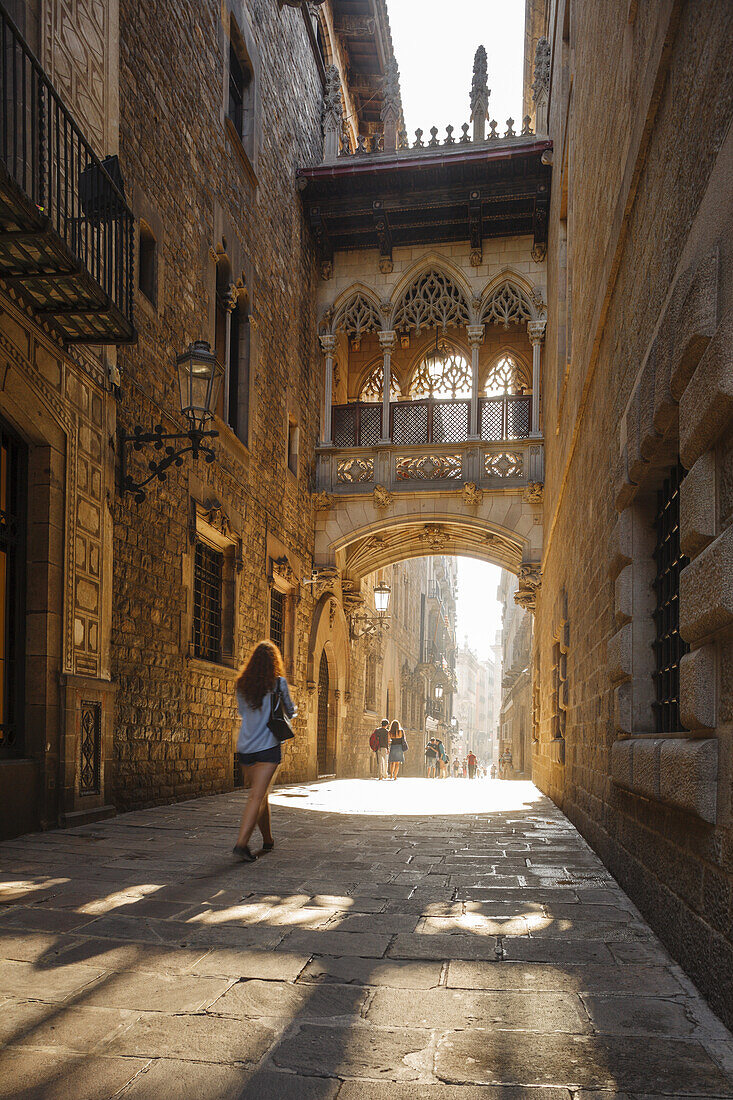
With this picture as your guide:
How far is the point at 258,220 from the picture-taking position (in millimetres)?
13789

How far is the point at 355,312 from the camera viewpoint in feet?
59.2

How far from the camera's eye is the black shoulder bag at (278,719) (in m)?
5.69

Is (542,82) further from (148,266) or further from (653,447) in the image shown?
(653,447)

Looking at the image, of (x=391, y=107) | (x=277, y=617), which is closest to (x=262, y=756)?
(x=277, y=617)

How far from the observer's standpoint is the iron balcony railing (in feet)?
56.2

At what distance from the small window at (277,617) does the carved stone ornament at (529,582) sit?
176 inches

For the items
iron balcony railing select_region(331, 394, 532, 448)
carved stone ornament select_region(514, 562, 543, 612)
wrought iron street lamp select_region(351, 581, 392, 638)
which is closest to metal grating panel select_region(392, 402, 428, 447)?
iron balcony railing select_region(331, 394, 532, 448)

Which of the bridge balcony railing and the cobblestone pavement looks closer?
the cobblestone pavement

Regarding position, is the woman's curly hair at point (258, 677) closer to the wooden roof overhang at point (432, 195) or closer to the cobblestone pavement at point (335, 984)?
the cobblestone pavement at point (335, 984)

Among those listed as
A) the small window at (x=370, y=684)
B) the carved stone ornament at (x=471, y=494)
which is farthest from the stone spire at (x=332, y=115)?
the small window at (x=370, y=684)

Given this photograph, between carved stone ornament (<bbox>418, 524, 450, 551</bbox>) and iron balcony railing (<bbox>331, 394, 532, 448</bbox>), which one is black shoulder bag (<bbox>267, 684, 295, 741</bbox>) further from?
carved stone ornament (<bbox>418, 524, 450, 551</bbox>)

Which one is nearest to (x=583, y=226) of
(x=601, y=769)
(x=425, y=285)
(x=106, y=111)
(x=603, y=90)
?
(x=603, y=90)

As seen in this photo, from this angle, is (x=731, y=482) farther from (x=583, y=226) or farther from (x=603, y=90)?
(x=583, y=226)

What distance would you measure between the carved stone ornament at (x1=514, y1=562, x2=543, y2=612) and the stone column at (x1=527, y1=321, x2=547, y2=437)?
243cm
